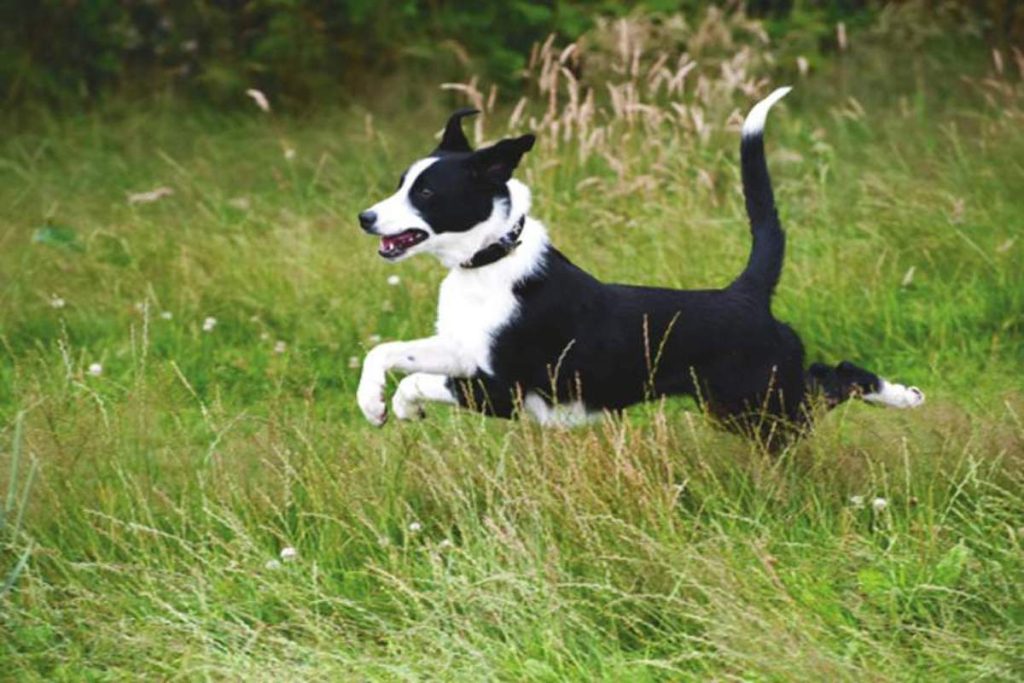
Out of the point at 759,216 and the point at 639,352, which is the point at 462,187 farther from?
the point at 759,216

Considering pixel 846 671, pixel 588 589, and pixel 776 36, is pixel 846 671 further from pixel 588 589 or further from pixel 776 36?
pixel 776 36

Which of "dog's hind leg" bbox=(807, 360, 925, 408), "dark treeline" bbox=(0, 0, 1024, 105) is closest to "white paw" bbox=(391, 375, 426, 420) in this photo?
"dog's hind leg" bbox=(807, 360, 925, 408)

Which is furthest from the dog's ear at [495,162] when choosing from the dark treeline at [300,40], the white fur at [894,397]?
the dark treeline at [300,40]

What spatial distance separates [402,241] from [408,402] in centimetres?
44

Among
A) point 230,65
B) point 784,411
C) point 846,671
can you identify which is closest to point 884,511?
point 784,411

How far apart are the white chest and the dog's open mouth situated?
0.15 metres

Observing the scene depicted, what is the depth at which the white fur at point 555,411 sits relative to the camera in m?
4.71

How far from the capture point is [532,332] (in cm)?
467

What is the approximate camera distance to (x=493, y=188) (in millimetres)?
4758

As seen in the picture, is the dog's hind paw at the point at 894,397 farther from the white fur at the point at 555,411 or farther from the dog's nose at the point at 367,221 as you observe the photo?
the dog's nose at the point at 367,221

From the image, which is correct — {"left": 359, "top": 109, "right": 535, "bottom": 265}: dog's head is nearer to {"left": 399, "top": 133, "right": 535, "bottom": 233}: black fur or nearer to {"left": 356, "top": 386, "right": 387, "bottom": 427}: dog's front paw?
{"left": 399, "top": 133, "right": 535, "bottom": 233}: black fur

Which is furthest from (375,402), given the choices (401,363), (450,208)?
(450,208)

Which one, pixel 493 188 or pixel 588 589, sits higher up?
pixel 493 188

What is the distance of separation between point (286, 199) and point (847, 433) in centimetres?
385
